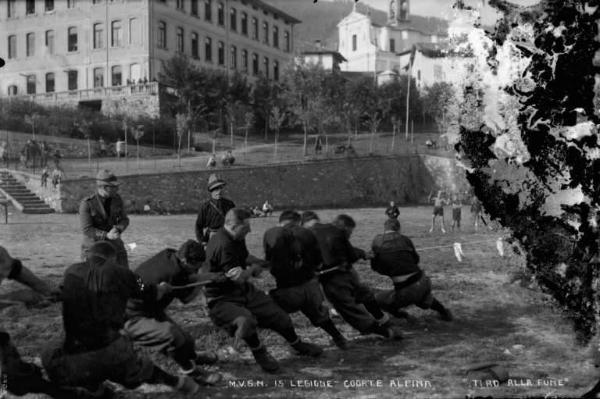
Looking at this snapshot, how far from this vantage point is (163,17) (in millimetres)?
51031

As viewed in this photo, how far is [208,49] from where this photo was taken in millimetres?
57219

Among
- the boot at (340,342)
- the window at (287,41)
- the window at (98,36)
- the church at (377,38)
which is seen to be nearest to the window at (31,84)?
the window at (98,36)

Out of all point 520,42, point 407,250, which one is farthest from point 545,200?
point 407,250

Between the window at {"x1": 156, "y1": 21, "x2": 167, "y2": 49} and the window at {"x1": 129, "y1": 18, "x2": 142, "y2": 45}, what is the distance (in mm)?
→ 1499

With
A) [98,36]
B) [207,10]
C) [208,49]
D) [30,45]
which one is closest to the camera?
[98,36]

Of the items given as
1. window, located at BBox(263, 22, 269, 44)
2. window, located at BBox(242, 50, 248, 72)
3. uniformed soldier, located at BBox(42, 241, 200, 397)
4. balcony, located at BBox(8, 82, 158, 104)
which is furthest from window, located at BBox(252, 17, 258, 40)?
uniformed soldier, located at BBox(42, 241, 200, 397)

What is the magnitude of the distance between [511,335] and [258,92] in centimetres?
4786

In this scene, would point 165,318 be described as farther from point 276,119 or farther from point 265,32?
point 265,32

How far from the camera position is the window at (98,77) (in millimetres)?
51281

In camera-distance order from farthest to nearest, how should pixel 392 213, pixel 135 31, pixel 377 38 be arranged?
pixel 377 38 → pixel 135 31 → pixel 392 213

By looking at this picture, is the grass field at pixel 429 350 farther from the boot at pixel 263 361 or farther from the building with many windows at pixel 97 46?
the building with many windows at pixel 97 46

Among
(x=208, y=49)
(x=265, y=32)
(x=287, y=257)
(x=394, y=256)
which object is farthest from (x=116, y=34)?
(x=287, y=257)

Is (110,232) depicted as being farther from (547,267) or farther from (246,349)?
(547,267)

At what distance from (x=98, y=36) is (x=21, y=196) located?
85.4 ft
